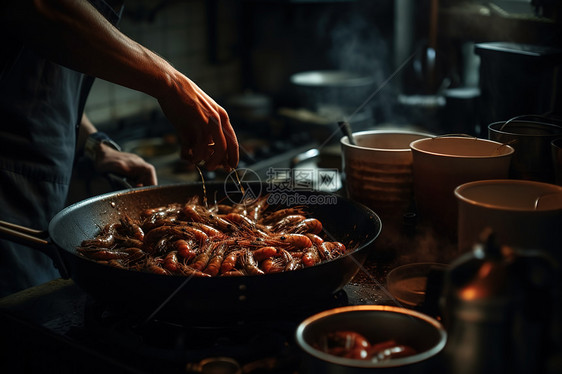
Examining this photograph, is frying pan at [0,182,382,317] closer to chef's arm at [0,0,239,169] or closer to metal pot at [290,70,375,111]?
chef's arm at [0,0,239,169]

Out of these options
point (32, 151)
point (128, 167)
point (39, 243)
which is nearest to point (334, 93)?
point (128, 167)

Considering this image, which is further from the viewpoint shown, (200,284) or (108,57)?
(108,57)

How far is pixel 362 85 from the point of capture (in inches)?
167

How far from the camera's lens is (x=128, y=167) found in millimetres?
2123

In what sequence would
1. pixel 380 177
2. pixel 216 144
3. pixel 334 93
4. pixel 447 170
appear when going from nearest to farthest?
1. pixel 447 170
2. pixel 216 144
3. pixel 380 177
4. pixel 334 93

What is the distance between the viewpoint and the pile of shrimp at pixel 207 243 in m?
1.47

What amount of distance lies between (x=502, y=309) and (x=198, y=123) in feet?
3.14

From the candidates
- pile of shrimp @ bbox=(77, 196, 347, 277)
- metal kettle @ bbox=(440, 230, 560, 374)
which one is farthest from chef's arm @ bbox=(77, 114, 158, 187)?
metal kettle @ bbox=(440, 230, 560, 374)

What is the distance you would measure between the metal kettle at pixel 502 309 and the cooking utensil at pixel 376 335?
0.27 ft

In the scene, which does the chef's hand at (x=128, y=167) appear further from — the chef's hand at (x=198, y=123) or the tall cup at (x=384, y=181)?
the tall cup at (x=384, y=181)

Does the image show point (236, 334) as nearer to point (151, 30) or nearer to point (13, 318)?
point (13, 318)

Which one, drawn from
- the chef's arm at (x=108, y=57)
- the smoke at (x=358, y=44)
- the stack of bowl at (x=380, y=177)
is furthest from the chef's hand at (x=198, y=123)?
the smoke at (x=358, y=44)

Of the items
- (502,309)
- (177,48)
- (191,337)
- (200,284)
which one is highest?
(177,48)

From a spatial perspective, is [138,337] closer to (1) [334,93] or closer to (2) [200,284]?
(2) [200,284]
